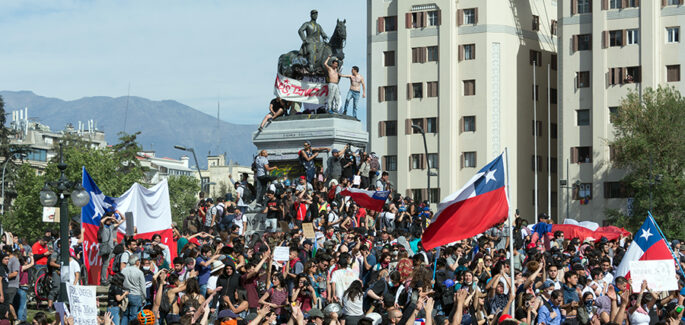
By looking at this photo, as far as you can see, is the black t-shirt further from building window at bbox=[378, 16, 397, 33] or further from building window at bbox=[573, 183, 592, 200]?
building window at bbox=[378, 16, 397, 33]

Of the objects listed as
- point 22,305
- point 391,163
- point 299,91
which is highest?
point 299,91

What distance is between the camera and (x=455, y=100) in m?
77.6

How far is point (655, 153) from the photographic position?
222ft

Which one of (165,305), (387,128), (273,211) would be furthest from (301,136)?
(387,128)

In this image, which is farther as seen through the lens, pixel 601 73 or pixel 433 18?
pixel 433 18

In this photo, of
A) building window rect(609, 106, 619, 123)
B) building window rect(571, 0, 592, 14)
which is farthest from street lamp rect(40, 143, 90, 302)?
building window rect(571, 0, 592, 14)

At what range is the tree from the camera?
2589 inches

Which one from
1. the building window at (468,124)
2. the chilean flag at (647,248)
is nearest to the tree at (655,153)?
the building window at (468,124)

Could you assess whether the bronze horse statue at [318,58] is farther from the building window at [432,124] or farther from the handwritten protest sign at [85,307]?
the building window at [432,124]

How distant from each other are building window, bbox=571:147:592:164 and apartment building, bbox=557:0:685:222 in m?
0.06

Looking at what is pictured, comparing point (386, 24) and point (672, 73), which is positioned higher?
point (386, 24)

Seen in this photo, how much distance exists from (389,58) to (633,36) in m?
16.0

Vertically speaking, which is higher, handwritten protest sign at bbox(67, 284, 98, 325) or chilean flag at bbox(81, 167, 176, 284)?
chilean flag at bbox(81, 167, 176, 284)

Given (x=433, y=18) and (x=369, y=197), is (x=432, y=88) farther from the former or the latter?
(x=369, y=197)
